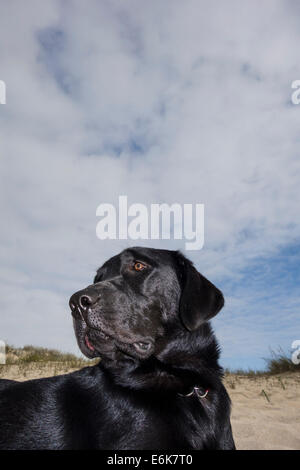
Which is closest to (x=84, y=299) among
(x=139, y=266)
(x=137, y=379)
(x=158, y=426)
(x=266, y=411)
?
(x=139, y=266)

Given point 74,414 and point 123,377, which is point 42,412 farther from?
point 123,377

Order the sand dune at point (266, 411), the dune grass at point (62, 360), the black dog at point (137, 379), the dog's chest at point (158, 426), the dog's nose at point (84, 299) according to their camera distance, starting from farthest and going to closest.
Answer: the dune grass at point (62, 360) → the sand dune at point (266, 411) → the dog's nose at point (84, 299) → the black dog at point (137, 379) → the dog's chest at point (158, 426)

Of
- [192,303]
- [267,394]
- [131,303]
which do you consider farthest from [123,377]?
[267,394]

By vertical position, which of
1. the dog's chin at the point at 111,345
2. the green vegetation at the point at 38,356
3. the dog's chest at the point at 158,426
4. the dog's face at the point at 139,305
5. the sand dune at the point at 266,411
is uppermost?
the dog's face at the point at 139,305

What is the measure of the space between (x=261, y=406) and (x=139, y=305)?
4212 mm

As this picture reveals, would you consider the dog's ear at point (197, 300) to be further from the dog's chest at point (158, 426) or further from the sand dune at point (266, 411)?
the sand dune at point (266, 411)

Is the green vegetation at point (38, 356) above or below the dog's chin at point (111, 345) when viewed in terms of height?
below

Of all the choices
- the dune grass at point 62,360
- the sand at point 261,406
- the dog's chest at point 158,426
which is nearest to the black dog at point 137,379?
the dog's chest at point 158,426

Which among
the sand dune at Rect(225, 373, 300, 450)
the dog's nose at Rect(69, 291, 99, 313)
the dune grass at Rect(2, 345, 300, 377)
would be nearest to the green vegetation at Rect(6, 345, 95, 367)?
the dune grass at Rect(2, 345, 300, 377)

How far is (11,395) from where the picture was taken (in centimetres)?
373

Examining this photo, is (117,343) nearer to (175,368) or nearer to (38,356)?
(175,368)

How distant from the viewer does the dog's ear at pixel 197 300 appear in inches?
143

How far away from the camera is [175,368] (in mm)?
3641
